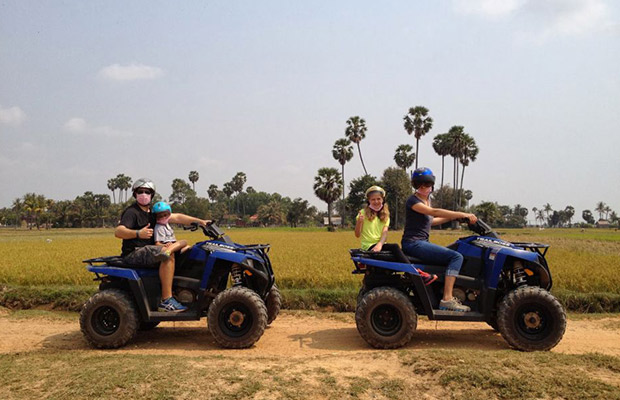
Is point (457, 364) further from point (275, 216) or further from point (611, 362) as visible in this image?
point (275, 216)

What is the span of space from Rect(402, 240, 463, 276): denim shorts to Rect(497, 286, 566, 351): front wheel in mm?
780

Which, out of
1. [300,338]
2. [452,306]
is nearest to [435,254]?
[452,306]

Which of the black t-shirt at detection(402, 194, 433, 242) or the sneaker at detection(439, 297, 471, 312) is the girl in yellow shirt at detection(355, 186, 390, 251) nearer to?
the black t-shirt at detection(402, 194, 433, 242)

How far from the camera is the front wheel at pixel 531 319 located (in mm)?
6055

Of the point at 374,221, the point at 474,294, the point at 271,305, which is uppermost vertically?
the point at 374,221

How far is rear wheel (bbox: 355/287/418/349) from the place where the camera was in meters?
6.27

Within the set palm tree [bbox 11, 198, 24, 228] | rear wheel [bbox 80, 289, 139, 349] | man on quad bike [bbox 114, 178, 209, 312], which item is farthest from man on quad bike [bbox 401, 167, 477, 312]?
palm tree [bbox 11, 198, 24, 228]

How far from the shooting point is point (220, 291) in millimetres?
7016

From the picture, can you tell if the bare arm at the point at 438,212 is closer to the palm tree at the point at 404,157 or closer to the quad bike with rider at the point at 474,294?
the quad bike with rider at the point at 474,294

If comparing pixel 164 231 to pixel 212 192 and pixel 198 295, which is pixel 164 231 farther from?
pixel 212 192

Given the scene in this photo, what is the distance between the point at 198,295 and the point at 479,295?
13.1 ft

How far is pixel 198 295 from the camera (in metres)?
6.76

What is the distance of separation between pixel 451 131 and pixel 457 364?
74.4 meters

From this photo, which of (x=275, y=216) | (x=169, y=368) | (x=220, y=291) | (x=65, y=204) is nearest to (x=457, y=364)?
(x=169, y=368)
